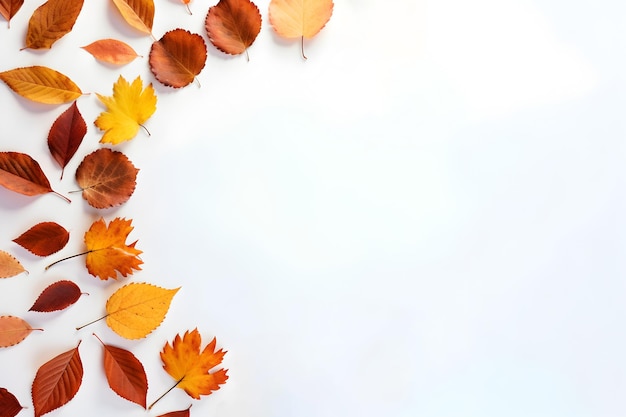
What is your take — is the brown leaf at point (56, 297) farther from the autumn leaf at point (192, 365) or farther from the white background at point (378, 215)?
the autumn leaf at point (192, 365)

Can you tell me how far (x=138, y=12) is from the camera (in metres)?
0.80

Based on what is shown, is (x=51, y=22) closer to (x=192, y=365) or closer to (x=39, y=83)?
(x=39, y=83)

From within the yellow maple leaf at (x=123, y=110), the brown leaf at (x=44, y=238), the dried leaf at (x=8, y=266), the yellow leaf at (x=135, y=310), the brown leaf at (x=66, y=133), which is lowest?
the yellow leaf at (x=135, y=310)

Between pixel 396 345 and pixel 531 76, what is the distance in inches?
16.7

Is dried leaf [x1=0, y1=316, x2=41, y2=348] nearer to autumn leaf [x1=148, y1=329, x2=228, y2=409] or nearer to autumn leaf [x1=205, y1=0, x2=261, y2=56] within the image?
autumn leaf [x1=148, y1=329, x2=228, y2=409]

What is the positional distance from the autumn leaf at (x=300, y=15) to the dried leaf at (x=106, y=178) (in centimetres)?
28

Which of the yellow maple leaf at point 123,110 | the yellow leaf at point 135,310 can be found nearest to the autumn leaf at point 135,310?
the yellow leaf at point 135,310

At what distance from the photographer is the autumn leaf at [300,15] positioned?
0.81 meters

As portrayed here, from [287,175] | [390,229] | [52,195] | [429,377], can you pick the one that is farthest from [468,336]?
[52,195]

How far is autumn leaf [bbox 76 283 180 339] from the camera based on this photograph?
0.81 m

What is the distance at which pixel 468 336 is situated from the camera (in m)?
0.85

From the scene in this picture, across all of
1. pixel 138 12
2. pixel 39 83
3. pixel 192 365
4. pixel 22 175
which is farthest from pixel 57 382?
pixel 138 12

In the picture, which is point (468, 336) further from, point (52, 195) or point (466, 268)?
point (52, 195)

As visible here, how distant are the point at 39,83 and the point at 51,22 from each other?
0.08m
